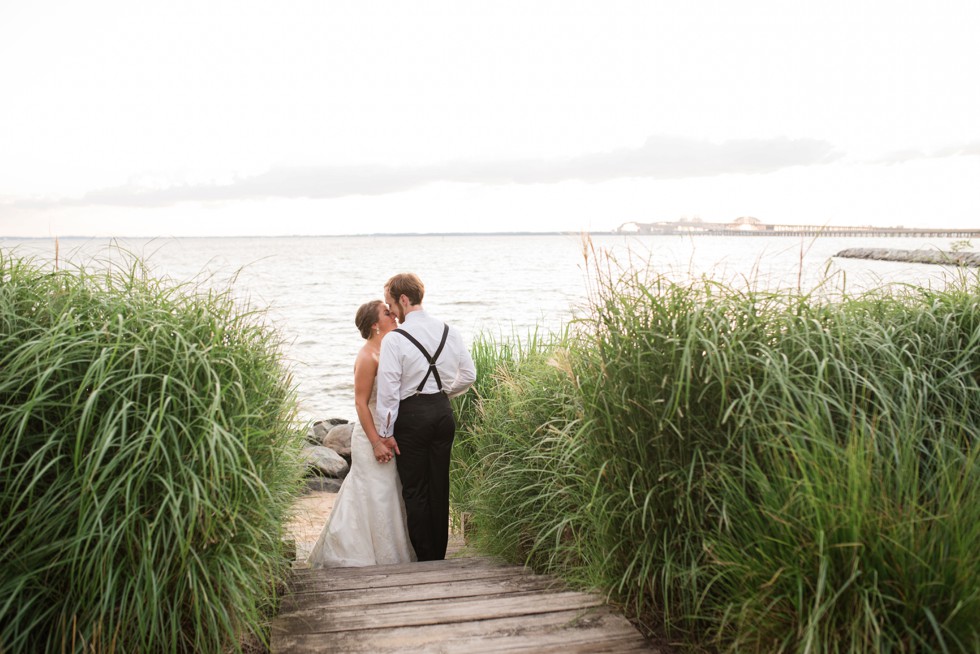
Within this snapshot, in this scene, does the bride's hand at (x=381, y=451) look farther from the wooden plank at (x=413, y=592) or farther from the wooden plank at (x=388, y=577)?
the wooden plank at (x=413, y=592)

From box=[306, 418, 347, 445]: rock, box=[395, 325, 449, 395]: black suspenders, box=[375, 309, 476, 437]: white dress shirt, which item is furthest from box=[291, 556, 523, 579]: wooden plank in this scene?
box=[306, 418, 347, 445]: rock

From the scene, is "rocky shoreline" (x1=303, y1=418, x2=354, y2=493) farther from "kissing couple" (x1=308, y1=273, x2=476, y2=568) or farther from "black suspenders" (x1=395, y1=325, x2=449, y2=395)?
"black suspenders" (x1=395, y1=325, x2=449, y2=395)

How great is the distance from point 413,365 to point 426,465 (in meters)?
0.83

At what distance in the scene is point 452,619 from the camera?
298 centimetres

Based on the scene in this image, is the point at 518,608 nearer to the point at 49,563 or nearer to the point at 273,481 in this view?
the point at 273,481

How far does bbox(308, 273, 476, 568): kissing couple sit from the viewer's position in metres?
5.00

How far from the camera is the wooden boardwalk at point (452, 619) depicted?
274 cm

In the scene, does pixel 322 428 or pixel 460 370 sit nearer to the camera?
pixel 460 370

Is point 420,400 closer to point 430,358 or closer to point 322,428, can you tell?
point 430,358

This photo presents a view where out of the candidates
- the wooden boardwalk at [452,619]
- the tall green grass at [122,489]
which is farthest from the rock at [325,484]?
the tall green grass at [122,489]

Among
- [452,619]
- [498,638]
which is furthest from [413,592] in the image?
[498,638]

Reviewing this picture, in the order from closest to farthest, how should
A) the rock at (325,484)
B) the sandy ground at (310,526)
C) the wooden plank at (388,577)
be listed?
the wooden plank at (388,577) → the sandy ground at (310,526) → the rock at (325,484)

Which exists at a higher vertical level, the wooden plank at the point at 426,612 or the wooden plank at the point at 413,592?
the wooden plank at the point at 426,612

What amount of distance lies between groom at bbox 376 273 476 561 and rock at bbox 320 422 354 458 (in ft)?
20.0
